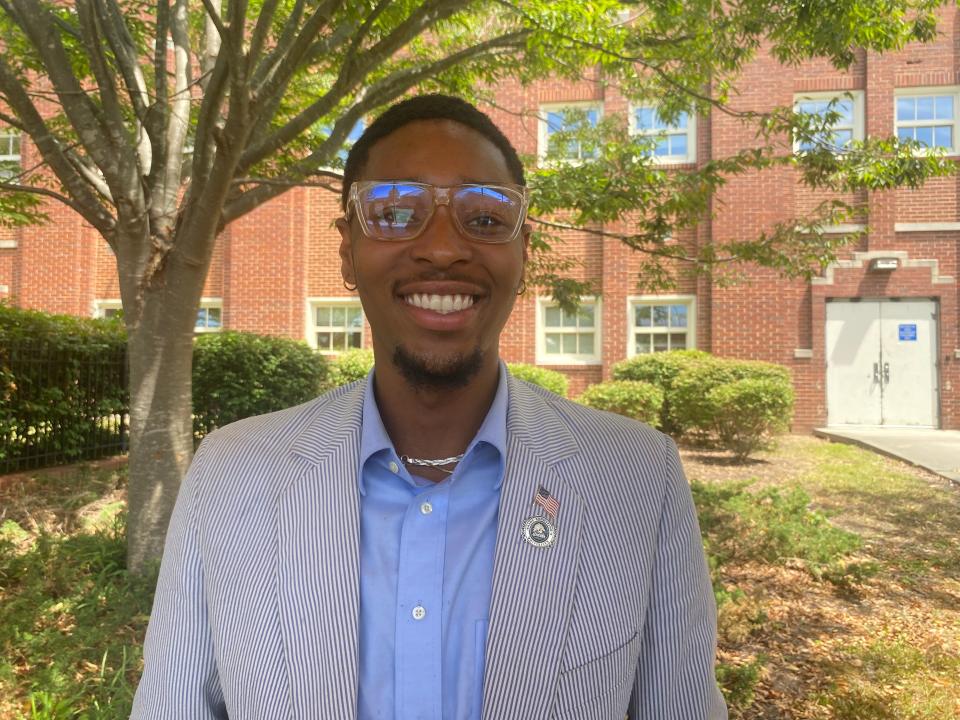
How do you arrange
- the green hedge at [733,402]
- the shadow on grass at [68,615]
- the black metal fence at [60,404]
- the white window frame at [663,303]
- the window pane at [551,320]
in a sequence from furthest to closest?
the window pane at [551,320]
the white window frame at [663,303]
the green hedge at [733,402]
the black metal fence at [60,404]
the shadow on grass at [68,615]

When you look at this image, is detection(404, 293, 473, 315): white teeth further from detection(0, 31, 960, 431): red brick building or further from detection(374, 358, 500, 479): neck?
detection(0, 31, 960, 431): red brick building

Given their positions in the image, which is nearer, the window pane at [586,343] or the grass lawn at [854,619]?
the grass lawn at [854,619]

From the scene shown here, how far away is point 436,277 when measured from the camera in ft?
5.18

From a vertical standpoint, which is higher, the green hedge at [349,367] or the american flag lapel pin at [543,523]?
the green hedge at [349,367]

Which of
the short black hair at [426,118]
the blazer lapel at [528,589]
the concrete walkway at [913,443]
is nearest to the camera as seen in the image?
the blazer lapel at [528,589]

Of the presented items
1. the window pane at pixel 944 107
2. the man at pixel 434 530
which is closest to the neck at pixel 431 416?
the man at pixel 434 530

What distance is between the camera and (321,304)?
16.9 meters

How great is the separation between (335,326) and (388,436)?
15634 mm

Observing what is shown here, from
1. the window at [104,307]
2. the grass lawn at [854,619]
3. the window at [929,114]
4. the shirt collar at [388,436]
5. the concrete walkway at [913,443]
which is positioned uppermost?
the window at [929,114]

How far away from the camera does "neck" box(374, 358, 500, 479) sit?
1647 millimetres

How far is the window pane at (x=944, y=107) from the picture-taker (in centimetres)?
1548

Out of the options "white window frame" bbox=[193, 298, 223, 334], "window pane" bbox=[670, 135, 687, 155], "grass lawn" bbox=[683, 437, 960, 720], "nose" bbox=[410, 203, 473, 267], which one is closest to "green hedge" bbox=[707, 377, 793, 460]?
"grass lawn" bbox=[683, 437, 960, 720]

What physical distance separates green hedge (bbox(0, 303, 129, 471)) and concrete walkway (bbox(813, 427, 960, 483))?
10.6 metres

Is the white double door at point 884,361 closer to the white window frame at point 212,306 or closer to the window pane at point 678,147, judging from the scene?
the window pane at point 678,147
